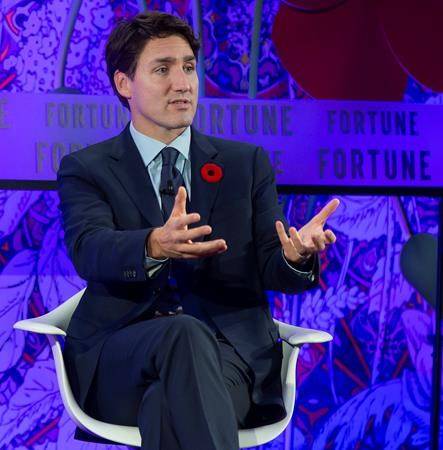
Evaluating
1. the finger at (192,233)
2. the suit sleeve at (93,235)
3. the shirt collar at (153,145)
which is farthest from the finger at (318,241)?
the shirt collar at (153,145)

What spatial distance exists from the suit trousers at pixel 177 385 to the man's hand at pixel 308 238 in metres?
0.34

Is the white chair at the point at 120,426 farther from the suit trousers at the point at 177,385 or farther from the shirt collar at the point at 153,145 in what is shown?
the shirt collar at the point at 153,145

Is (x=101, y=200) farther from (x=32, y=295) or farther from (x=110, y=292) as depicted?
(x=32, y=295)

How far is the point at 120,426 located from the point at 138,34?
47.6 inches

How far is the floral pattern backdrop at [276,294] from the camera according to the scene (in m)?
3.46

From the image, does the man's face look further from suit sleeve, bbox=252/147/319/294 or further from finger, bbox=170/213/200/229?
finger, bbox=170/213/200/229

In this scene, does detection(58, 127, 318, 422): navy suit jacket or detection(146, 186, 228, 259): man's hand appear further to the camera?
detection(58, 127, 318, 422): navy suit jacket

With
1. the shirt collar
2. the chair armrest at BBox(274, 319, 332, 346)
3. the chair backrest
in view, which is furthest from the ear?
the chair armrest at BBox(274, 319, 332, 346)

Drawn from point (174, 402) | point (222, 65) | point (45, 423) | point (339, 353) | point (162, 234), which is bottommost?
point (45, 423)

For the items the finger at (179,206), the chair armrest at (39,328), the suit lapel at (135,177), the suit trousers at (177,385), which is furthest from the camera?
the suit lapel at (135,177)

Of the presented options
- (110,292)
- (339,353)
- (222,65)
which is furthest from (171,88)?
(339,353)

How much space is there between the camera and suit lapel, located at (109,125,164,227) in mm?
2525

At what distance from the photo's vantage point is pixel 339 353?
3.78 m

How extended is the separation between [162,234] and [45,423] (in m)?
1.84
